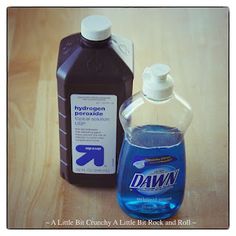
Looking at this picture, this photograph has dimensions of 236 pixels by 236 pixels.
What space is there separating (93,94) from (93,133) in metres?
0.07

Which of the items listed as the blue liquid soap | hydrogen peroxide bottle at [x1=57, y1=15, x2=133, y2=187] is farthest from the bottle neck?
the blue liquid soap

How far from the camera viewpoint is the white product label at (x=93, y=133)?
1.02m

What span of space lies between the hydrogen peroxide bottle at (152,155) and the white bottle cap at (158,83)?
0.01m

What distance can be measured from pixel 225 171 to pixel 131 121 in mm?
187

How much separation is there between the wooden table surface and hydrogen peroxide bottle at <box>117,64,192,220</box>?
0.13ft

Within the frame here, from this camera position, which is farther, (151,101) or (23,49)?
(23,49)

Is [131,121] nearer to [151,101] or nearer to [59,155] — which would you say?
[151,101]

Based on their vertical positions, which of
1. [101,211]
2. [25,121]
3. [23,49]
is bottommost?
[101,211]

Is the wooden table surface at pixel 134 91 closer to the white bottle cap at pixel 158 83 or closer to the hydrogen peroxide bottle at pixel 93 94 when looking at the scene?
the hydrogen peroxide bottle at pixel 93 94

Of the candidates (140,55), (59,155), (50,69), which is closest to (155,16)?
(140,55)

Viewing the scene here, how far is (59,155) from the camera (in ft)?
3.79

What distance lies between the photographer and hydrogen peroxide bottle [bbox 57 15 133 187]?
990 millimetres

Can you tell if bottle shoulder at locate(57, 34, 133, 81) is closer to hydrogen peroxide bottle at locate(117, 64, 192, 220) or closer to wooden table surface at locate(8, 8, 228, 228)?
hydrogen peroxide bottle at locate(117, 64, 192, 220)

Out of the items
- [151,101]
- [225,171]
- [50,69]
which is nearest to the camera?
[151,101]
